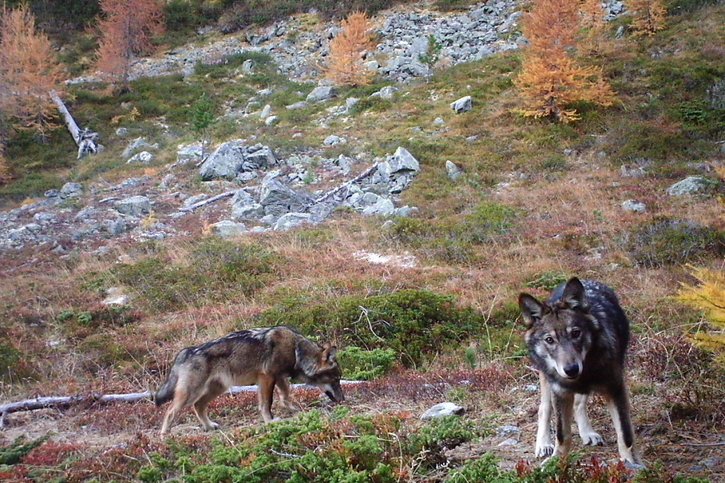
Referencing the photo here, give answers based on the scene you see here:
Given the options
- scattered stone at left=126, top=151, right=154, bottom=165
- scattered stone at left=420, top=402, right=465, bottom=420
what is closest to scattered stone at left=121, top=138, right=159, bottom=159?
scattered stone at left=126, top=151, right=154, bottom=165

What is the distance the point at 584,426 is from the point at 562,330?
3.52 feet

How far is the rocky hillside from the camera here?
13.2 ft

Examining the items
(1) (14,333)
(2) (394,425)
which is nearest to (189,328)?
(1) (14,333)

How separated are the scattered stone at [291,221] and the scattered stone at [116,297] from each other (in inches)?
206

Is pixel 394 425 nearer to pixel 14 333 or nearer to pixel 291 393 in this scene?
pixel 291 393

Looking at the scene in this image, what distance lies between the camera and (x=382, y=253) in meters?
13.3

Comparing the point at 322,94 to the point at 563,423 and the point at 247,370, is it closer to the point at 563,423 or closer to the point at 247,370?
the point at 247,370

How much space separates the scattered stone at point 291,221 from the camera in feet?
55.3

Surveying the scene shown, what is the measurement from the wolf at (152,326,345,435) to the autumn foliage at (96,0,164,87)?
118 feet

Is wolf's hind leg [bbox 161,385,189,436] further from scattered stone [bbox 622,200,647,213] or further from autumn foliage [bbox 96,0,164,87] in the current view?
autumn foliage [bbox 96,0,164,87]

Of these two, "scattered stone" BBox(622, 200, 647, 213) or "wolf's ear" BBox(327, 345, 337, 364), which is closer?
"wolf's ear" BBox(327, 345, 337, 364)

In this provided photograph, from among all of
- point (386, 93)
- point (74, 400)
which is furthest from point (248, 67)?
point (74, 400)

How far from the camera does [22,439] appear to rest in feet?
17.3

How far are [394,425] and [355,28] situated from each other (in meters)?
30.9
